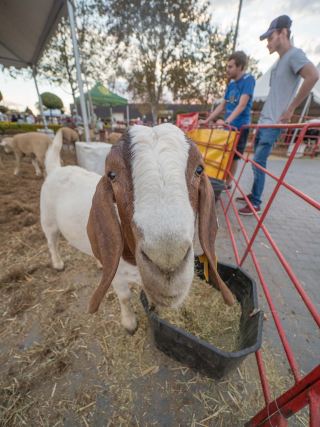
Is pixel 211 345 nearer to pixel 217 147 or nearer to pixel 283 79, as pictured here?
pixel 283 79

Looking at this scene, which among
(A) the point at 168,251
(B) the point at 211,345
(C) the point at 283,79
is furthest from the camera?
(C) the point at 283,79

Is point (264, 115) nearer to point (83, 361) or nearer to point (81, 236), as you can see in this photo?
point (81, 236)

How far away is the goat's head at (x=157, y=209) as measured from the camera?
867mm

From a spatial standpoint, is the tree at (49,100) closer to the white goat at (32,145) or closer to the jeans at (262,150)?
the white goat at (32,145)

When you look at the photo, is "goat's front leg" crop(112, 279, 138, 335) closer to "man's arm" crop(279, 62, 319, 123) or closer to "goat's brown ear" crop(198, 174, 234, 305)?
"goat's brown ear" crop(198, 174, 234, 305)

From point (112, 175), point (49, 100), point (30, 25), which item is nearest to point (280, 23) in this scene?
point (112, 175)

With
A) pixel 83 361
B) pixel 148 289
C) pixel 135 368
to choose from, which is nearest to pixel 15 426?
pixel 83 361

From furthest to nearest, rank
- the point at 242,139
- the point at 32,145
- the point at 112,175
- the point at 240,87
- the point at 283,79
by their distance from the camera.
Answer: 1. the point at 32,145
2. the point at 242,139
3. the point at 240,87
4. the point at 283,79
5. the point at 112,175

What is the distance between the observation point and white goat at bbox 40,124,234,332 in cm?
87

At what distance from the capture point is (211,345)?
1409 mm

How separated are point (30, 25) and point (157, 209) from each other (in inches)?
341

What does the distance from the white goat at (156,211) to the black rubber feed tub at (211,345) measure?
0.33 meters

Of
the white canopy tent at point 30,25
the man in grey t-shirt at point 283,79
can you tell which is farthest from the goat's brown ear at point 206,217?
the white canopy tent at point 30,25

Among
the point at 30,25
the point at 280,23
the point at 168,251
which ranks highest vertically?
the point at 30,25
